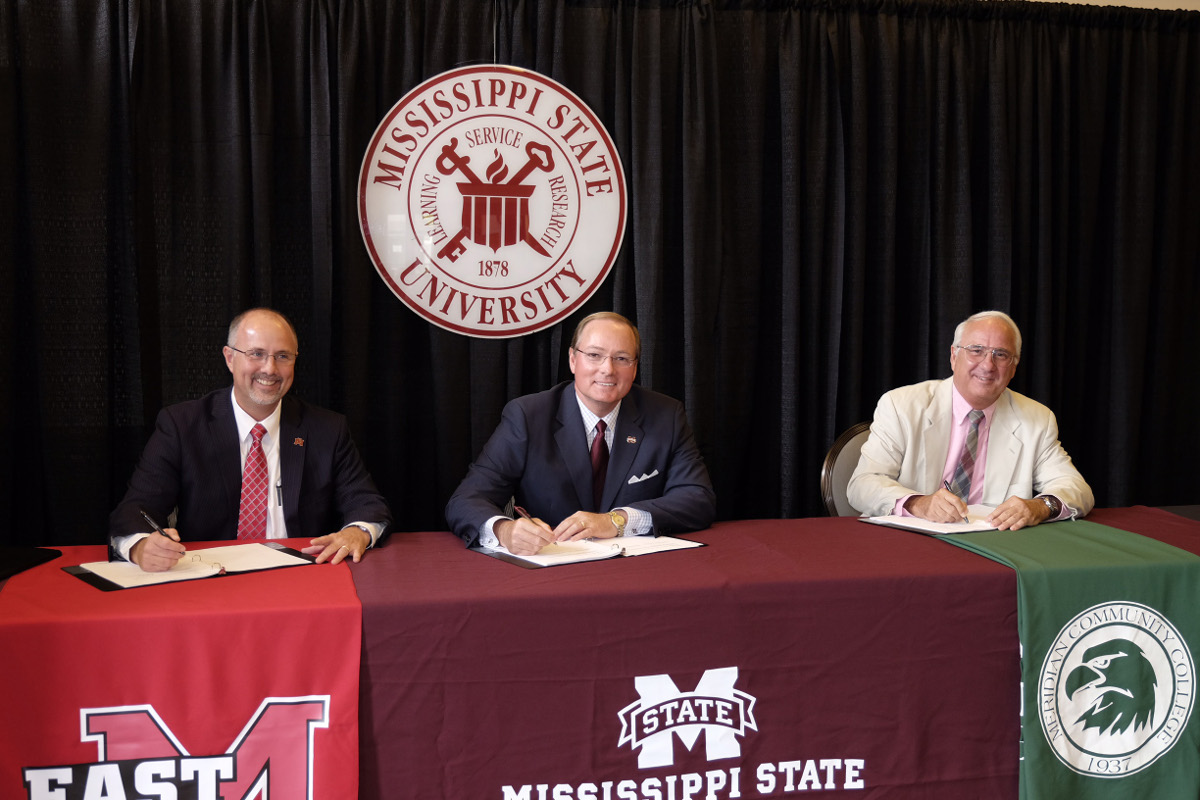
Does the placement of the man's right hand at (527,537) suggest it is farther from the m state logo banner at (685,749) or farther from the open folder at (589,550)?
the m state logo banner at (685,749)

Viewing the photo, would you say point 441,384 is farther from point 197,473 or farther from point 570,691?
point 570,691

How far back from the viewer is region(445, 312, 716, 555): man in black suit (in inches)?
98.0

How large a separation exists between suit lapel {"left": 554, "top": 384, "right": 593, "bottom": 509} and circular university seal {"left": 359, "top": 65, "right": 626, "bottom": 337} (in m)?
0.77

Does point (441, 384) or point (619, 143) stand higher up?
point (619, 143)

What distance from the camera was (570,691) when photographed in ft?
5.70

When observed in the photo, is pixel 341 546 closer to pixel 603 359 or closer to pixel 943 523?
pixel 603 359

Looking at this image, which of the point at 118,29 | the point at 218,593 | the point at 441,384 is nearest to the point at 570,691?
the point at 218,593

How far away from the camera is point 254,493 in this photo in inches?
99.2

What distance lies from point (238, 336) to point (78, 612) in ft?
3.48

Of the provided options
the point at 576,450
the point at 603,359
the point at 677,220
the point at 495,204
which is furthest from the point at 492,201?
the point at 576,450

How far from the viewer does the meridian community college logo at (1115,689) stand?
6.19 ft

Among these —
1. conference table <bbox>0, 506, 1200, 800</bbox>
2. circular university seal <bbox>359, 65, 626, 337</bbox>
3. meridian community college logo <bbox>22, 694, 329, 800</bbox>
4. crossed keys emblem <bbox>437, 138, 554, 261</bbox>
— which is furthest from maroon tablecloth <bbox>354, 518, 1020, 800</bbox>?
crossed keys emblem <bbox>437, 138, 554, 261</bbox>

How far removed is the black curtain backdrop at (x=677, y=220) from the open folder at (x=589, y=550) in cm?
117

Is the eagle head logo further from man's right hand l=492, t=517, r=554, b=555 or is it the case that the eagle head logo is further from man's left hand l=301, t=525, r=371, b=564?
man's left hand l=301, t=525, r=371, b=564
